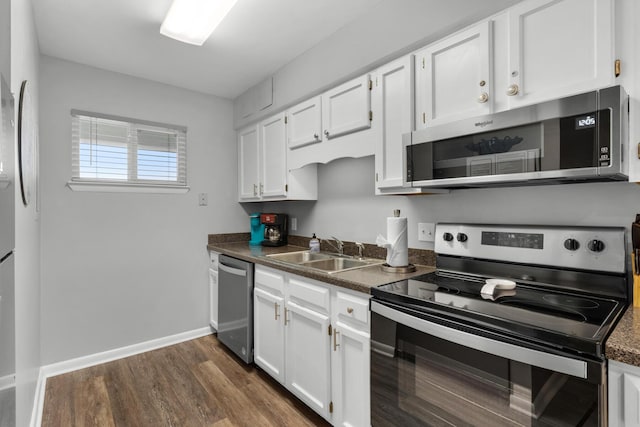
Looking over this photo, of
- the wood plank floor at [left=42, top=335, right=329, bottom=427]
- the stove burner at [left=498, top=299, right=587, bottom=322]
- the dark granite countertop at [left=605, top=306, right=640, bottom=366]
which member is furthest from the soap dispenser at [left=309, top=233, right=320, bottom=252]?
the dark granite countertop at [left=605, top=306, right=640, bottom=366]

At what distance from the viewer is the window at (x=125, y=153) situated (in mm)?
2592

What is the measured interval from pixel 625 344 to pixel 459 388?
0.50 metres

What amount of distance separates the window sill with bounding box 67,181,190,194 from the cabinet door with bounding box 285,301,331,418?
5.44 feet

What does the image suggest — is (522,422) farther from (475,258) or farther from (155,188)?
(155,188)

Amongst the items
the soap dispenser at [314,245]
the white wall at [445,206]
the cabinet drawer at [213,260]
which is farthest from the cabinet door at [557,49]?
the cabinet drawer at [213,260]

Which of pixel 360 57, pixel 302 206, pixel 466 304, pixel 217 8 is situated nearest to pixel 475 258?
pixel 466 304

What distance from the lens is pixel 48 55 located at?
2.44 metres

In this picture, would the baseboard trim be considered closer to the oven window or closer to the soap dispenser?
the soap dispenser

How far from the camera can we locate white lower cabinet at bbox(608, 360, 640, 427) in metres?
0.82

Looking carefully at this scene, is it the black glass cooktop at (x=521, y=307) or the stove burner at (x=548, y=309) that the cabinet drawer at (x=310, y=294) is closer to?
the black glass cooktop at (x=521, y=307)

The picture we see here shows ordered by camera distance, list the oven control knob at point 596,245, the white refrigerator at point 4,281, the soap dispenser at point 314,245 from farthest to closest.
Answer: the soap dispenser at point 314,245 → the oven control knob at point 596,245 → the white refrigerator at point 4,281

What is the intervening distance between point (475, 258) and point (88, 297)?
2.81m

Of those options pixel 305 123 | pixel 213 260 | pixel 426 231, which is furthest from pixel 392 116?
pixel 213 260

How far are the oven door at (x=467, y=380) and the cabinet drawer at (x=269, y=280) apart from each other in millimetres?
813
